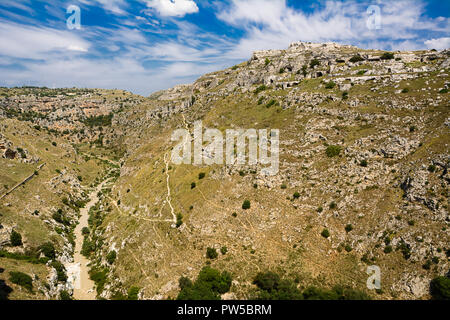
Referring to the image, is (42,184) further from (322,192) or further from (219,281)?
(322,192)

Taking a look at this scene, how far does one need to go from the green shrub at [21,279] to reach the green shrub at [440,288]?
223 feet

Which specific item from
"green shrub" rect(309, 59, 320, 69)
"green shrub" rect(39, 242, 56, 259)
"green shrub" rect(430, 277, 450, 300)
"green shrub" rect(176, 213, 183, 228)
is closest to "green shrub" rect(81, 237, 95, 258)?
"green shrub" rect(39, 242, 56, 259)

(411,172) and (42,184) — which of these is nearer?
(411,172)

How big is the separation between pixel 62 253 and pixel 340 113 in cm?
8778

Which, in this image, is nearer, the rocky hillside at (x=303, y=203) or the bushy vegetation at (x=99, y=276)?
the rocky hillside at (x=303, y=203)

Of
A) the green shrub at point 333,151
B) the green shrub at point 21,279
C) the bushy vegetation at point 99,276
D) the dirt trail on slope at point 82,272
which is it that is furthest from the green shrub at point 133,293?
the green shrub at point 333,151

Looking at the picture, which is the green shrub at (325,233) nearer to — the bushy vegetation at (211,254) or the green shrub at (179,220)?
the bushy vegetation at (211,254)

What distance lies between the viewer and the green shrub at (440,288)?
3064 cm

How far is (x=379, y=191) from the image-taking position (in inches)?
1822

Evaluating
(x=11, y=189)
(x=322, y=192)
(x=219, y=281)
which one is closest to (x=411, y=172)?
(x=322, y=192)

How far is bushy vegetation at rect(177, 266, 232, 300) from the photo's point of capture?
36.9 meters

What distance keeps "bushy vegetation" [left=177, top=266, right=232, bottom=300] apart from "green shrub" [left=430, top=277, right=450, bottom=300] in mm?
29068

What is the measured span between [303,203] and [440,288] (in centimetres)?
2405

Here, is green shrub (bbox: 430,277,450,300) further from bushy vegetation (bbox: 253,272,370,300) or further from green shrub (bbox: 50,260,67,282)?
green shrub (bbox: 50,260,67,282)
